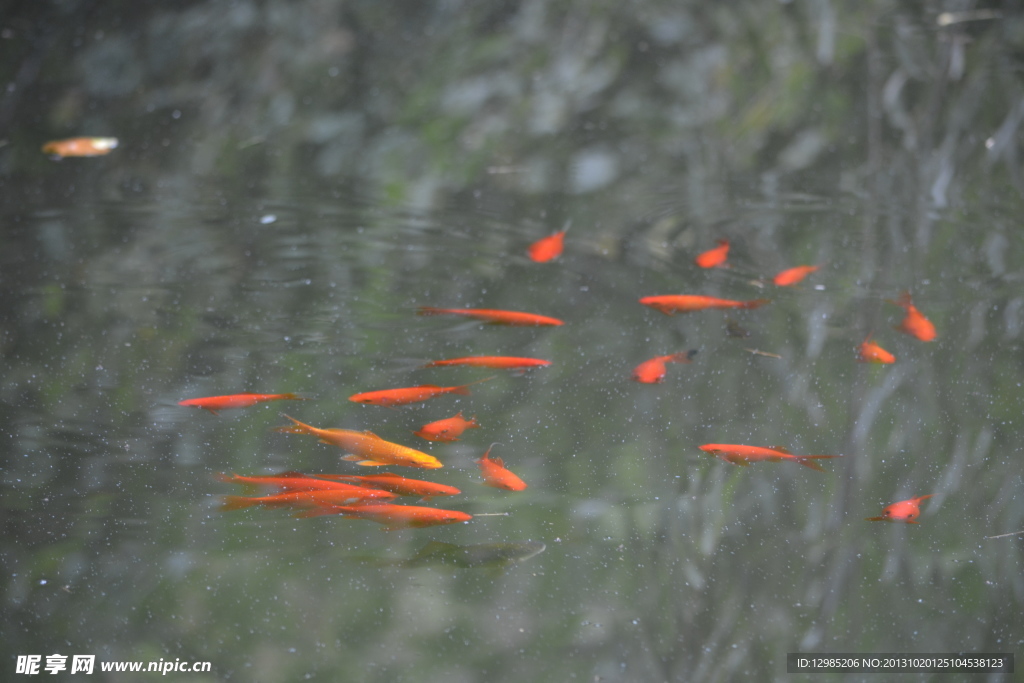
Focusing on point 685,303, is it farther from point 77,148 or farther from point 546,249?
point 77,148

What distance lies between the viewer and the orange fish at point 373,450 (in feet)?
4.43

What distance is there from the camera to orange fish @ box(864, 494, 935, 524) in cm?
132

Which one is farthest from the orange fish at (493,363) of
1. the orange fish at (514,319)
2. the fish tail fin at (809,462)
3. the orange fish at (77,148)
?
the orange fish at (77,148)

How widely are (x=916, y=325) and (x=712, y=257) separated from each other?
43 cm

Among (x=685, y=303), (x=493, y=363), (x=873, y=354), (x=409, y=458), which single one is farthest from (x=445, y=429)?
(x=873, y=354)

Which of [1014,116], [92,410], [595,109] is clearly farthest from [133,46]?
[1014,116]

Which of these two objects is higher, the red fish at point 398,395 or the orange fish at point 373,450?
the orange fish at point 373,450

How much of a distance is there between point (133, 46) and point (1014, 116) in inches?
99.7

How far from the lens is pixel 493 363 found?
1.63 metres

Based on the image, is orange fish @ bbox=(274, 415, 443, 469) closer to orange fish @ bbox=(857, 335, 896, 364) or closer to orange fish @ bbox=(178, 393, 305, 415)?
orange fish @ bbox=(178, 393, 305, 415)

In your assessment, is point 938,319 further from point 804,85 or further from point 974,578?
point 804,85

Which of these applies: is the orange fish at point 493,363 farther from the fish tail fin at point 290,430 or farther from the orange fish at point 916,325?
the orange fish at point 916,325

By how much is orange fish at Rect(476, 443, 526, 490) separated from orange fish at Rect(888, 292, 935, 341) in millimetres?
859

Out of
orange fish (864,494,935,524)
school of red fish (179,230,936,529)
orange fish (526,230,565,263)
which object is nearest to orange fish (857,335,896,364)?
school of red fish (179,230,936,529)
